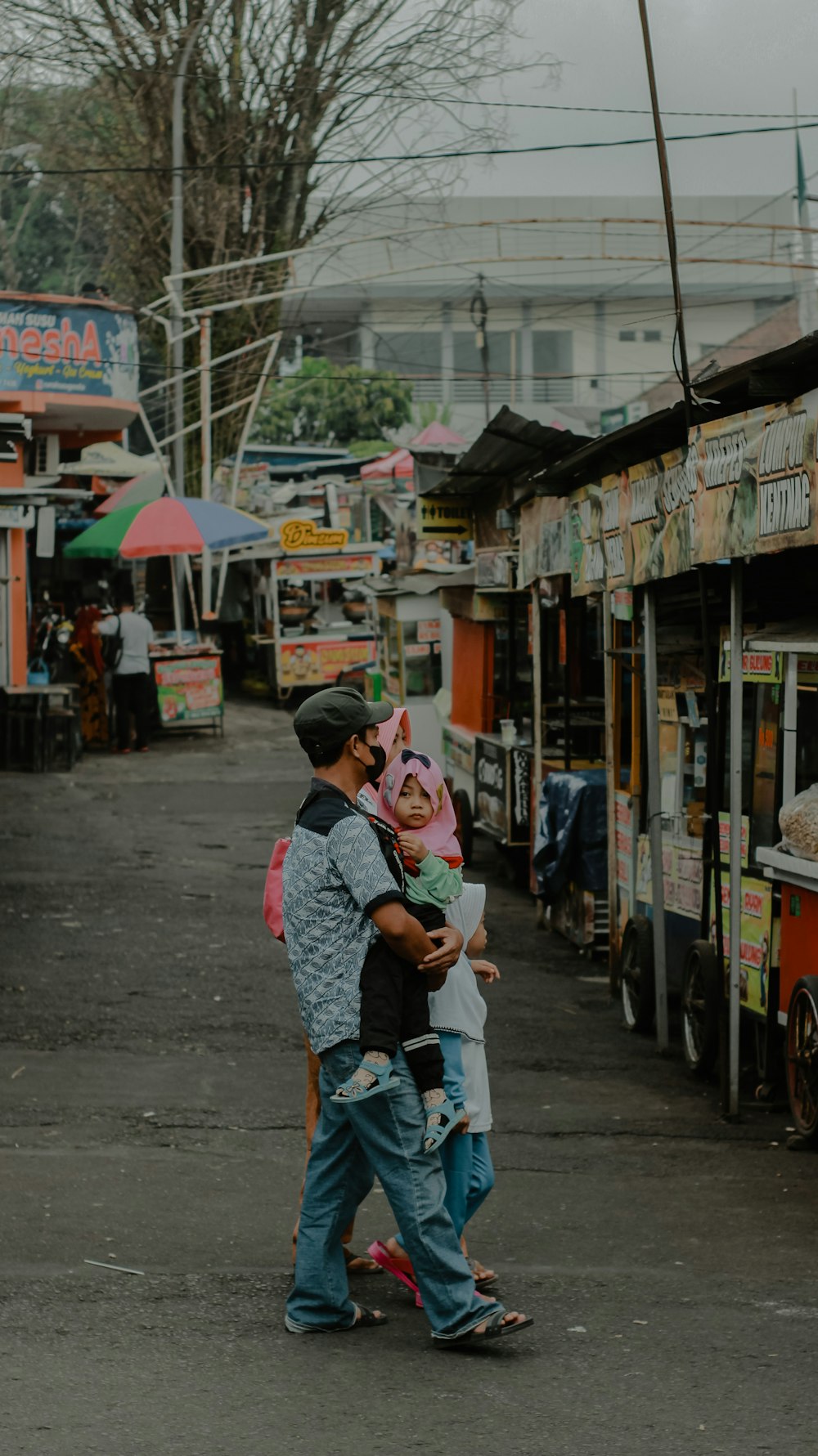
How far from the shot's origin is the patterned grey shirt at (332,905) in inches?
183

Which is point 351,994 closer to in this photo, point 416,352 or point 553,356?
point 416,352

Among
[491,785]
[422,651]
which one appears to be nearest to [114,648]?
[422,651]

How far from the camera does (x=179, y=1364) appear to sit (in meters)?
4.66

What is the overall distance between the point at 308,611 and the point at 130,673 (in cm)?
697

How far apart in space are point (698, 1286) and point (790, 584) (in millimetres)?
4508

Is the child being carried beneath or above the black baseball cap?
beneath

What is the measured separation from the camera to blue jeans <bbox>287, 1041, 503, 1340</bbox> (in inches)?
183

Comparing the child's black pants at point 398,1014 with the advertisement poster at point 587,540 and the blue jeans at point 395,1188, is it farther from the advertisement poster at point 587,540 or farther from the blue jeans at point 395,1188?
the advertisement poster at point 587,540

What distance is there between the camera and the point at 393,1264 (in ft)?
17.8

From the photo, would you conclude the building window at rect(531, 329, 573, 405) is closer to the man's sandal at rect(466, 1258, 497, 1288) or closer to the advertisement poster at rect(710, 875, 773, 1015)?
the advertisement poster at rect(710, 875, 773, 1015)

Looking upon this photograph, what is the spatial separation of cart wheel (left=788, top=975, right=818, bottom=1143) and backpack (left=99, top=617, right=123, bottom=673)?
55.0 ft

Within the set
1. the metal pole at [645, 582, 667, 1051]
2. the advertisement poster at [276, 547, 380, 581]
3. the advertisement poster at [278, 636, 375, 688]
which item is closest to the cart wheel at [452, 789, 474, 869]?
the metal pole at [645, 582, 667, 1051]

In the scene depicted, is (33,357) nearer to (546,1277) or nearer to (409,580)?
(409,580)

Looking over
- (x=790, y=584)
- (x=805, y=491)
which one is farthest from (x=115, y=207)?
(x=805, y=491)
